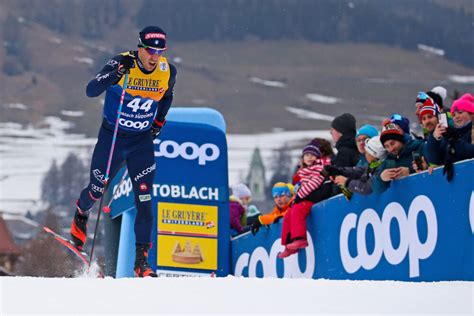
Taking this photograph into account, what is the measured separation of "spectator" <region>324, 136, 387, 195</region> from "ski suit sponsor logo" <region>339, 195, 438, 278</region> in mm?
237

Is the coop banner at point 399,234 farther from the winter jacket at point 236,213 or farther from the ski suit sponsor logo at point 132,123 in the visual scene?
the winter jacket at point 236,213

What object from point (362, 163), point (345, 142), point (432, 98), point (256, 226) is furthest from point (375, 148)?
point (256, 226)

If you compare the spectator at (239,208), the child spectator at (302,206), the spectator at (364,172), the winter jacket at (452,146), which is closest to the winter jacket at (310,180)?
the child spectator at (302,206)

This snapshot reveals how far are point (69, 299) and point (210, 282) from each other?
90 centimetres

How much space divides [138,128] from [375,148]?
1.67 meters

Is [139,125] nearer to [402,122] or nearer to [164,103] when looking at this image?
[164,103]

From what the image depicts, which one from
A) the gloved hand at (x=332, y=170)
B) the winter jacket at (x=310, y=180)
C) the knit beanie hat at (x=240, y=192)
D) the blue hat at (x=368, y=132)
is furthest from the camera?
the knit beanie hat at (x=240, y=192)

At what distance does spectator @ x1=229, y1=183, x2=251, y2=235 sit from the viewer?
11.8m

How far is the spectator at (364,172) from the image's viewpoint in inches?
289

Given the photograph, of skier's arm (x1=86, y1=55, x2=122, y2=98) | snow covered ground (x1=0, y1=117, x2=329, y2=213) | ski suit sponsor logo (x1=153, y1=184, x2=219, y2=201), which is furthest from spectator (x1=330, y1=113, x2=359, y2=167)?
snow covered ground (x1=0, y1=117, x2=329, y2=213)

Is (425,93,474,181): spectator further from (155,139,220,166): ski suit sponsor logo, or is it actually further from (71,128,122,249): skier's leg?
(155,139,220,166): ski suit sponsor logo

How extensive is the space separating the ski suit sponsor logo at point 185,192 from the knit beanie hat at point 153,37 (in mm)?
4470

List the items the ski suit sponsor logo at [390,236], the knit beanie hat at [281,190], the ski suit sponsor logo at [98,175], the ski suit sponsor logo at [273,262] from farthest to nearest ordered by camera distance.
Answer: the knit beanie hat at [281,190] → the ski suit sponsor logo at [273,262] → the ski suit sponsor logo at [98,175] → the ski suit sponsor logo at [390,236]

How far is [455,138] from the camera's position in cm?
634
